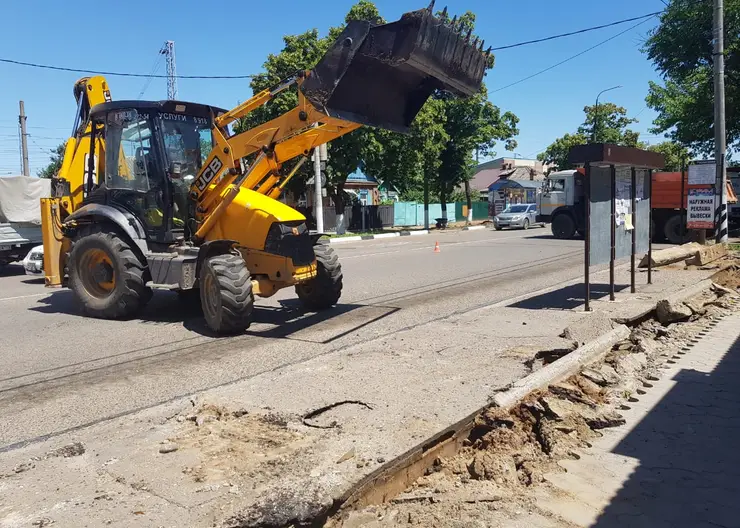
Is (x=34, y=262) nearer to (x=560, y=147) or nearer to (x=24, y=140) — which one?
(x=24, y=140)

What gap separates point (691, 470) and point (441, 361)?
2717 millimetres

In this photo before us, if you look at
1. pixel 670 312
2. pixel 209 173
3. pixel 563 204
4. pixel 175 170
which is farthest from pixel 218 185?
pixel 563 204

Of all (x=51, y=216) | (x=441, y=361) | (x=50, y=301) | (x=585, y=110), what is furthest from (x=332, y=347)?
(x=585, y=110)

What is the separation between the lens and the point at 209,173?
8.71 metres

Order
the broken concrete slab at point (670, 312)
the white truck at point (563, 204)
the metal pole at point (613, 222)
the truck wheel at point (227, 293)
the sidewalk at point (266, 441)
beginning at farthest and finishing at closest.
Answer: the white truck at point (563, 204), the metal pole at point (613, 222), the broken concrete slab at point (670, 312), the truck wheel at point (227, 293), the sidewalk at point (266, 441)

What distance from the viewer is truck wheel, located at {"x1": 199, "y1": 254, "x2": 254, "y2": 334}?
7758 millimetres

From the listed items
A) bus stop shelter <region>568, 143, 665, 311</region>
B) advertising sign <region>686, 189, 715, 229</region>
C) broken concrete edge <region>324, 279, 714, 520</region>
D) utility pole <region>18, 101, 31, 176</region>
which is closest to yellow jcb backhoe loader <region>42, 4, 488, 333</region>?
bus stop shelter <region>568, 143, 665, 311</region>

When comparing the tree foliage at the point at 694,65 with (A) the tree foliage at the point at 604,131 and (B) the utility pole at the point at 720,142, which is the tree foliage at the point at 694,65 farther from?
(A) the tree foliage at the point at 604,131

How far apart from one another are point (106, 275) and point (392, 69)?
5255 millimetres

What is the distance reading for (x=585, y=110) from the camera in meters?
54.5

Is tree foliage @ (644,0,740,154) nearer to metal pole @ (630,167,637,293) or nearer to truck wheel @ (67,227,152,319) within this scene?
metal pole @ (630,167,637,293)

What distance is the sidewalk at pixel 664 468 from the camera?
11.8 ft

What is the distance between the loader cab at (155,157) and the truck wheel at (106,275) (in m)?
0.48

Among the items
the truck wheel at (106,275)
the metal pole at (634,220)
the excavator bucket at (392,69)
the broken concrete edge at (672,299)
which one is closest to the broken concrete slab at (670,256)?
the broken concrete edge at (672,299)
